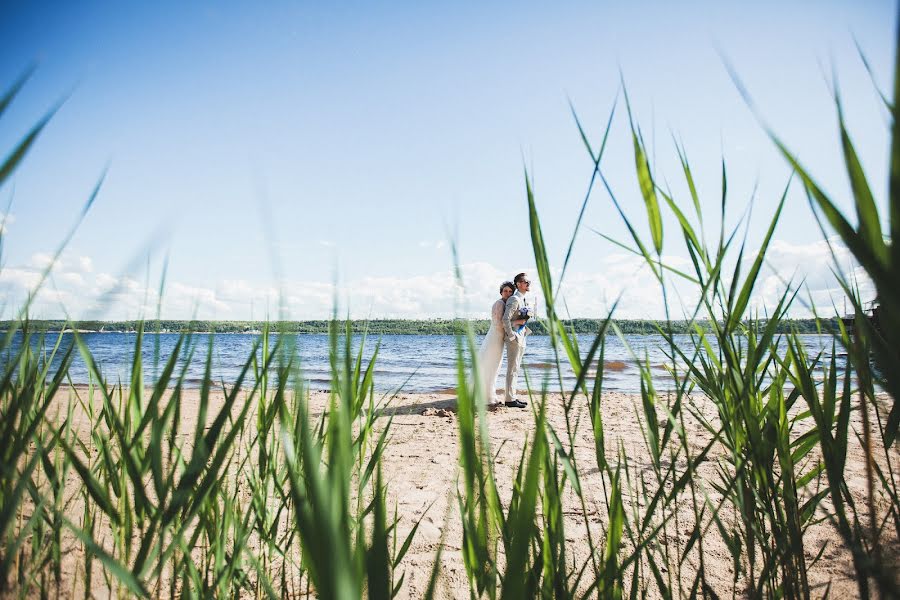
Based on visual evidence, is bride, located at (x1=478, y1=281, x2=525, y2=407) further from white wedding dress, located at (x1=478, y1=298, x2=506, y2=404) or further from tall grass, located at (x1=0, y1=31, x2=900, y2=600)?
tall grass, located at (x1=0, y1=31, x2=900, y2=600)

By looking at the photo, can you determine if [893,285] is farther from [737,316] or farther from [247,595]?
[247,595]

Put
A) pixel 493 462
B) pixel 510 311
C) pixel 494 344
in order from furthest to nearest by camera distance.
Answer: pixel 494 344
pixel 510 311
pixel 493 462

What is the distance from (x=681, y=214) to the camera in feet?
3.07

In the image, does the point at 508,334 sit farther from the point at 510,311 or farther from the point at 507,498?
the point at 507,498

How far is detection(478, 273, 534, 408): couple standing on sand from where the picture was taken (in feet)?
19.0

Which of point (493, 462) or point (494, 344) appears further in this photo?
point (494, 344)

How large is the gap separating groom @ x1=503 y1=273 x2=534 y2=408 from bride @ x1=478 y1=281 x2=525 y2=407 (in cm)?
11

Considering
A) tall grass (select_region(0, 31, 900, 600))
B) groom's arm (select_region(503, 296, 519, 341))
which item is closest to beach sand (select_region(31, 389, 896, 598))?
tall grass (select_region(0, 31, 900, 600))

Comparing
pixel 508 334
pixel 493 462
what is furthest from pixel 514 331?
pixel 493 462

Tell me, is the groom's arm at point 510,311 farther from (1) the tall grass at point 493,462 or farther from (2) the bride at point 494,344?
(1) the tall grass at point 493,462

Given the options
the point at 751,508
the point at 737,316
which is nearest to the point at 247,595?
the point at 751,508

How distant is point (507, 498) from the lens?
2.62 metres

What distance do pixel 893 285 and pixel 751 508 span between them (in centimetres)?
70

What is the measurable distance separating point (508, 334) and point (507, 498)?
11.1 ft
